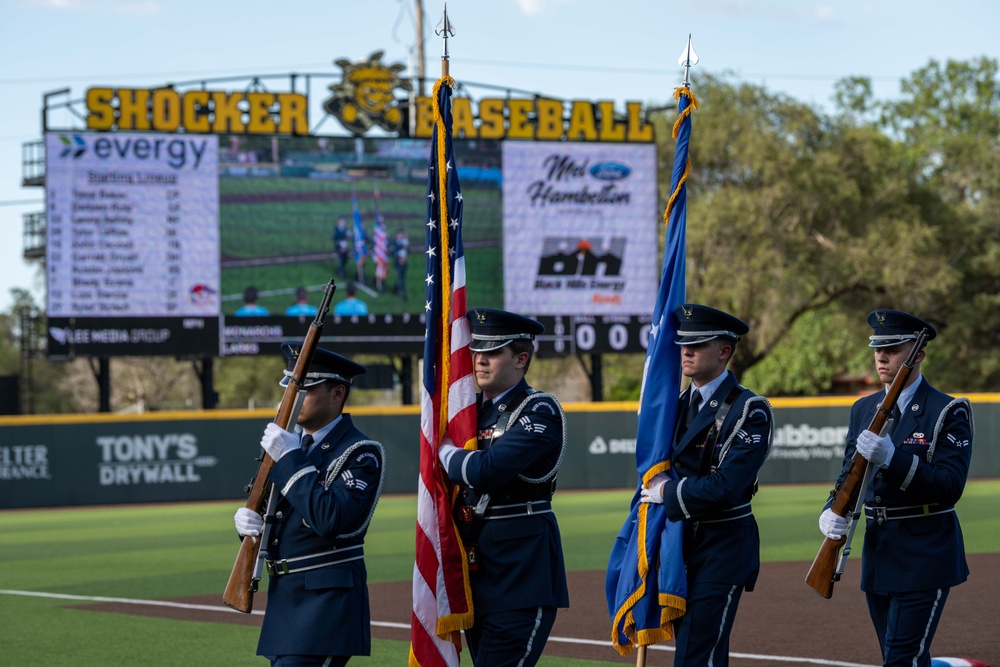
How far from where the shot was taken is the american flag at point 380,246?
23812 mm

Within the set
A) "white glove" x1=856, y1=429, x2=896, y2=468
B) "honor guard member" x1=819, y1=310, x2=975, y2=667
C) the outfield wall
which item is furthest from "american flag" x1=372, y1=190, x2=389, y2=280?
"white glove" x1=856, y1=429, x2=896, y2=468

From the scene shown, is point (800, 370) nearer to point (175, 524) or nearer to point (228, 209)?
point (228, 209)

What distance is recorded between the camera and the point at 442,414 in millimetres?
5836

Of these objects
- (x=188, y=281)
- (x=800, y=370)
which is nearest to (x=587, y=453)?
(x=188, y=281)

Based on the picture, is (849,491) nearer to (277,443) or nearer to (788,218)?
(277,443)

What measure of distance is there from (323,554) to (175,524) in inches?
603

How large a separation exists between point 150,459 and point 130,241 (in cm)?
392

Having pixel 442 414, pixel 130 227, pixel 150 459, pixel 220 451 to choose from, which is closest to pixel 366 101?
pixel 130 227

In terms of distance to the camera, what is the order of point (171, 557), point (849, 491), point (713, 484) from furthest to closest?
1. point (171, 557)
2. point (849, 491)
3. point (713, 484)

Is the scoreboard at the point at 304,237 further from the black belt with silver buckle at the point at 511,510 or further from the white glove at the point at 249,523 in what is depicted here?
the white glove at the point at 249,523

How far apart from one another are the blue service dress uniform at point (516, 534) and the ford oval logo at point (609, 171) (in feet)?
64.6

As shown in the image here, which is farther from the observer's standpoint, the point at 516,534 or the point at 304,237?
the point at 304,237

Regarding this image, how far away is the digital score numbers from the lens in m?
22.7

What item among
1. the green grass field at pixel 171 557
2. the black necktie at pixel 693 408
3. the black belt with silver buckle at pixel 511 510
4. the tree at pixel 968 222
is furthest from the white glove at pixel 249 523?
the tree at pixel 968 222
